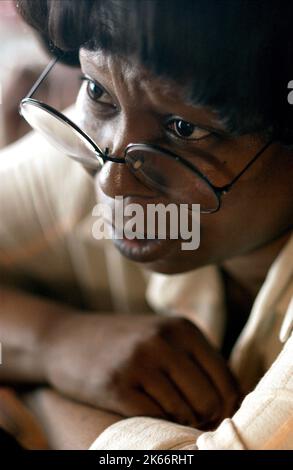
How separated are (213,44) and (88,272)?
1.69ft

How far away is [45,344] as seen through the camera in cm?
77

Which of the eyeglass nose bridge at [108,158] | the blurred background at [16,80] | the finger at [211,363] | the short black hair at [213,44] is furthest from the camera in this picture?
the blurred background at [16,80]

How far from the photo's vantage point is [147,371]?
685mm

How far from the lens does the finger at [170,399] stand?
0.67 meters

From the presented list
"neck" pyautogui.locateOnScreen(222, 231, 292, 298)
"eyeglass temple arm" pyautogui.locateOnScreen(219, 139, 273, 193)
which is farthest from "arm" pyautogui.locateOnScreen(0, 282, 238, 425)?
"eyeglass temple arm" pyautogui.locateOnScreen(219, 139, 273, 193)

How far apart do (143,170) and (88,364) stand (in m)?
0.25

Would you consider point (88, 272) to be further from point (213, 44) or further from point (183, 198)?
point (213, 44)

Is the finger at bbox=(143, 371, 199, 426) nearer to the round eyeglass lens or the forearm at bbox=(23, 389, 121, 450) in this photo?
the forearm at bbox=(23, 389, 121, 450)

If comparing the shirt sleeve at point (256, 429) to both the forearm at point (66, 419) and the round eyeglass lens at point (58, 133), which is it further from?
the round eyeglass lens at point (58, 133)

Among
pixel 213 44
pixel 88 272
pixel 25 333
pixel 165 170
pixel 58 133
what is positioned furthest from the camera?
pixel 88 272

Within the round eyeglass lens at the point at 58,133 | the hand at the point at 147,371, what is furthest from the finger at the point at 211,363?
the round eyeglass lens at the point at 58,133

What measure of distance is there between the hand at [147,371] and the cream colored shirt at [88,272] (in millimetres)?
47

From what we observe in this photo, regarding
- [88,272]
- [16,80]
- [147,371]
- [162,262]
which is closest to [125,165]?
[162,262]

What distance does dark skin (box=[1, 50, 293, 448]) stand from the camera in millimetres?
550
